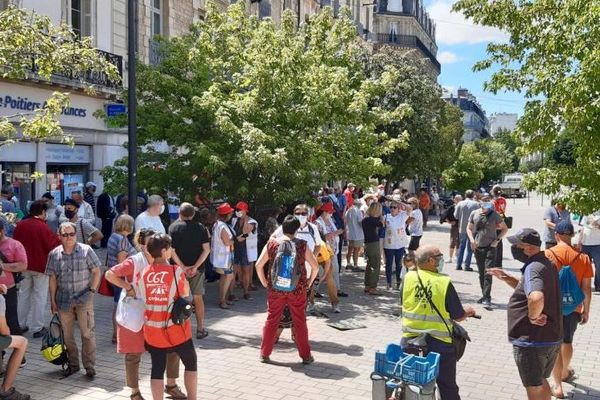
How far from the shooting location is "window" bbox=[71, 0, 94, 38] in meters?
18.6

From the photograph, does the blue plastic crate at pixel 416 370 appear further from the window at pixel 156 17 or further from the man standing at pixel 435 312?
the window at pixel 156 17

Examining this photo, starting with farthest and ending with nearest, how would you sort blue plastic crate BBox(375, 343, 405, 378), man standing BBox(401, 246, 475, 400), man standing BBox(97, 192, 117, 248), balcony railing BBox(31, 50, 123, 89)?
balcony railing BBox(31, 50, 123, 89) → man standing BBox(97, 192, 117, 248) → man standing BBox(401, 246, 475, 400) → blue plastic crate BBox(375, 343, 405, 378)

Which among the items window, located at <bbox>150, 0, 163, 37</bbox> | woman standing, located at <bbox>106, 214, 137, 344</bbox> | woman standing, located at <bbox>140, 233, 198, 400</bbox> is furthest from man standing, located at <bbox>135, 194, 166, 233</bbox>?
window, located at <bbox>150, 0, 163, 37</bbox>

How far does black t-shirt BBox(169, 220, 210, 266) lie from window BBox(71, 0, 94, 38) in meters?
12.4

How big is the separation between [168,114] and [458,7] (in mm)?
5412

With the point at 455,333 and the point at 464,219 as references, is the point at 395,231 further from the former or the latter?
the point at 455,333

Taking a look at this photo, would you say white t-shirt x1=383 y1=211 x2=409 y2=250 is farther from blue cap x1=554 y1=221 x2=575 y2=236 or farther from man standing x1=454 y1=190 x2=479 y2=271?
blue cap x1=554 y1=221 x2=575 y2=236

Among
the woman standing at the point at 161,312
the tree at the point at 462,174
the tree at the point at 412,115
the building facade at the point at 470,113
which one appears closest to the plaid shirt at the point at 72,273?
the woman standing at the point at 161,312

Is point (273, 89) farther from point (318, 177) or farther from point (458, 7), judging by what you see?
point (458, 7)

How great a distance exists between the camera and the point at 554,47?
8297mm

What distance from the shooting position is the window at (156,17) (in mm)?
22281

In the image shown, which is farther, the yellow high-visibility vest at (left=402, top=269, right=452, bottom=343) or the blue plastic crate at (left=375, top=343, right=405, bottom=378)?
the yellow high-visibility vest at (left=402, top=269, right=452, bottom=343)

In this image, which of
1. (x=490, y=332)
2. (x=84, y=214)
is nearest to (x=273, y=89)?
(x=84, y=214)

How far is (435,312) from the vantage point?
5.30 metres
